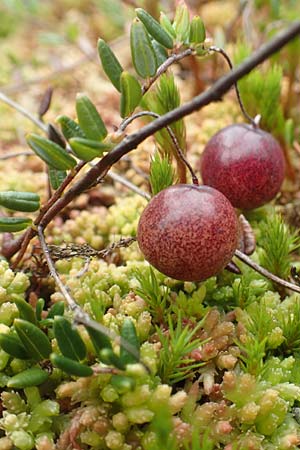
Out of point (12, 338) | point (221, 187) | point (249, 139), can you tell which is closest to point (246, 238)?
point (221, 187)

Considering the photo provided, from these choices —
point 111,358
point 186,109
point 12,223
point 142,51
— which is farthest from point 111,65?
point 111,358

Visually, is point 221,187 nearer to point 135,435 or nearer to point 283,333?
point 283,333

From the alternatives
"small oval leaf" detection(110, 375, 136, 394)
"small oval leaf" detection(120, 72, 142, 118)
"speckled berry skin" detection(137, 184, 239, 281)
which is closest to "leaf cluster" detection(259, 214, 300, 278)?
"speckled berry skin" detection(137, 184, 239, 281)

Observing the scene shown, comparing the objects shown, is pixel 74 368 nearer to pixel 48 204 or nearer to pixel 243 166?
pixel 48 204

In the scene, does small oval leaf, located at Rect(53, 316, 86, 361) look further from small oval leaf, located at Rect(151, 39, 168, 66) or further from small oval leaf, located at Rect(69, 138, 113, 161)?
small oval leaf, located at Rect(151, 39, 168, 66)

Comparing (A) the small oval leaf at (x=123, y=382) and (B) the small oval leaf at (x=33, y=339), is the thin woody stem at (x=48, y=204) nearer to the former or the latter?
(B) the small oval leaf at (x=33, y=339)

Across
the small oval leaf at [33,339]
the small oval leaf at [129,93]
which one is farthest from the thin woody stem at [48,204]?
the small oval leaf at [33,339]
